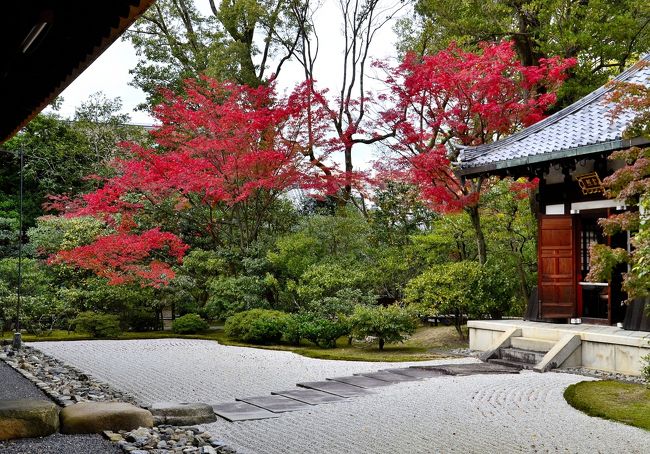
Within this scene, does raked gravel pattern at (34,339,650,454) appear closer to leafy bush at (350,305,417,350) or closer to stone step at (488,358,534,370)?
stone step at (488,358,534,370)

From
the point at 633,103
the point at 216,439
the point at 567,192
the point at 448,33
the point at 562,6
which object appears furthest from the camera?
the point at 448,33

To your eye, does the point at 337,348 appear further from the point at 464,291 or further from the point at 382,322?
the point at 464,291

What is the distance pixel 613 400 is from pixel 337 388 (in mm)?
3184

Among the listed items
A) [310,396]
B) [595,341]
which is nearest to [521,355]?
[595,341]

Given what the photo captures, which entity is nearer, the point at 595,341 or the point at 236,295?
the point at 595,341

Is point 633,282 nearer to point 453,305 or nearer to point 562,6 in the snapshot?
point 453,305

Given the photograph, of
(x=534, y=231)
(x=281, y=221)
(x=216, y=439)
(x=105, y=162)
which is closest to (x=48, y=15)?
(x=216, y=439)

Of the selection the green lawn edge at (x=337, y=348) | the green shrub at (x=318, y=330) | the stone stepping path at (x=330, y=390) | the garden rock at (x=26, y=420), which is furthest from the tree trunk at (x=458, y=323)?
the garden rock at (x=26, y=420)

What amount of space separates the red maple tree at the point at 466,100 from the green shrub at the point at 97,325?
23.8ft

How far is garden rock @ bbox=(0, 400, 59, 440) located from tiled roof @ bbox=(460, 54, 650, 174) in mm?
8154

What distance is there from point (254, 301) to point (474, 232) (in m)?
5.21

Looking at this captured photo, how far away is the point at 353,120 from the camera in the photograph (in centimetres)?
2105

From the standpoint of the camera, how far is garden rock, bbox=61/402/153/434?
5.76 meters

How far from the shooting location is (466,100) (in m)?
13.6
